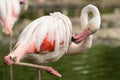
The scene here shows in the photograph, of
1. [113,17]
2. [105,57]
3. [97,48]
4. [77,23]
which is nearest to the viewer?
[105,57]

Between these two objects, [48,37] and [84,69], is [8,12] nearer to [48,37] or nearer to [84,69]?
[84,69]

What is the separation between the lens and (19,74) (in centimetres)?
1053

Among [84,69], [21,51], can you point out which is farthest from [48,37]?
[84,69]

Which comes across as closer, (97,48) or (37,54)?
(37,54)

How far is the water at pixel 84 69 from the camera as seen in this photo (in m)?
10.0

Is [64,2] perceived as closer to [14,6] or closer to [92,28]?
[14,6]

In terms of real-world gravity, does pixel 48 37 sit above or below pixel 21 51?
above

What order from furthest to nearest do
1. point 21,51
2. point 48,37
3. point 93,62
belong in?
point 93,62 < point 48,37 < point 21,51

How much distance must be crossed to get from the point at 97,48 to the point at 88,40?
9277mm

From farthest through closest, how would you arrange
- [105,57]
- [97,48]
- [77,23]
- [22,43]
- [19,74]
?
[77,23]
[97,48]
[105,57]
[19,74]
[22,43]

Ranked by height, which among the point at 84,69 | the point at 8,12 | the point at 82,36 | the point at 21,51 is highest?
the point at 8,12

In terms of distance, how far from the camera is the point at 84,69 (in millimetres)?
11211

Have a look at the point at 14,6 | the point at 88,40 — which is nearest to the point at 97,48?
the point at 14,6

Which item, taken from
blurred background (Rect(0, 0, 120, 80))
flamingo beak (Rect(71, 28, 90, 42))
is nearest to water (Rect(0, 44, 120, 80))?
blurred background (Rect(0, 0, 120, 80))
